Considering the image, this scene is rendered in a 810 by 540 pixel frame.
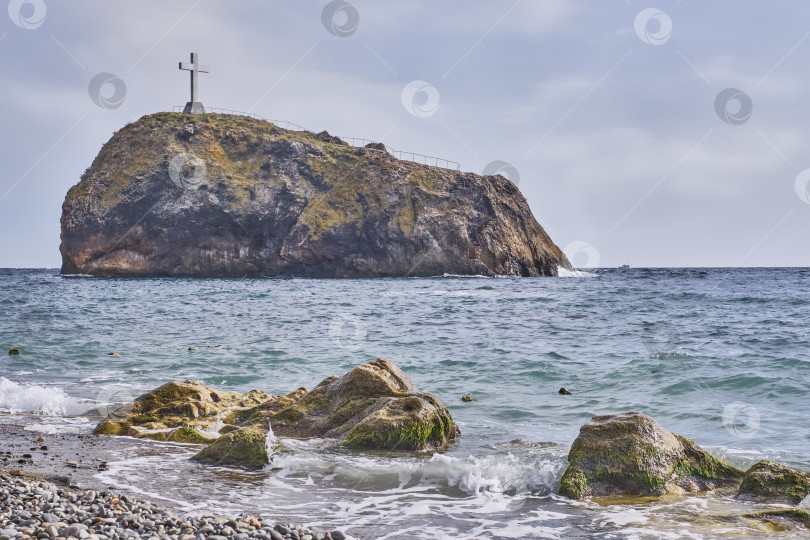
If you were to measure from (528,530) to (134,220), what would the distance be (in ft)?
288

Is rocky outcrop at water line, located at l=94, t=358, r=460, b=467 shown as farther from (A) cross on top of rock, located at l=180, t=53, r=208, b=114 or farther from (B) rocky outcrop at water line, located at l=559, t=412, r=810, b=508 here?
(A) cross on top of rock, located at l=180, t=53, r=208, b=114

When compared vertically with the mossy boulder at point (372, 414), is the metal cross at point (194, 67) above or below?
above

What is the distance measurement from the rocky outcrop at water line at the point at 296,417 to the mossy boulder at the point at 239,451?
0.04 feet

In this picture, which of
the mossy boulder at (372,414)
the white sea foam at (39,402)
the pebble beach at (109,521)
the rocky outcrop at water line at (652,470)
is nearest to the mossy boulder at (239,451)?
the mossy boulder at (372,414)

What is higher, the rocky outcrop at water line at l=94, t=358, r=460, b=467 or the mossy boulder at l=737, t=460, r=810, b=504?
the rocky outcrop at water line at l=94, t=358, r=460, b=467

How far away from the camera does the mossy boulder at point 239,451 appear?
27.0ft

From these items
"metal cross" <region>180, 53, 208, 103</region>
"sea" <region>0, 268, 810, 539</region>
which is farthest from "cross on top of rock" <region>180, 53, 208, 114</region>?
"sea" <region>0, 268, 810, 539</region>

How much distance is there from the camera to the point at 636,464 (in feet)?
23.9

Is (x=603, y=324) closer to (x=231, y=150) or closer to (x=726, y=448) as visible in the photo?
(x=726, y=448)

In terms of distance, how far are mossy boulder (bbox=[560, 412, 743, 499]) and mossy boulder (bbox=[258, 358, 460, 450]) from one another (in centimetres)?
232

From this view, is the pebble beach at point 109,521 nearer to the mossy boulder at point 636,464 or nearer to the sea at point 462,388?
the sea at point 462,388

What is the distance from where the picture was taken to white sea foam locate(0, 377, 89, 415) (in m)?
11.8

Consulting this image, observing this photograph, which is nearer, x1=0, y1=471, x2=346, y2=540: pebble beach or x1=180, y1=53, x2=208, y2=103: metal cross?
x1=0, y1=471, x2=346, y2=540: pebble beach

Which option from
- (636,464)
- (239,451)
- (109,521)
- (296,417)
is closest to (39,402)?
(296,417)
